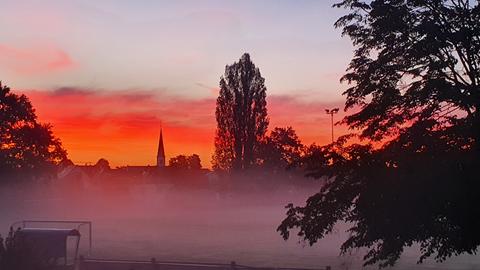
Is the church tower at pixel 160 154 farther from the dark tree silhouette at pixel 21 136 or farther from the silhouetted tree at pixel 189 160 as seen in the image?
the dark tree silhouette at pixel 21 136

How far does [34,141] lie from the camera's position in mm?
65312

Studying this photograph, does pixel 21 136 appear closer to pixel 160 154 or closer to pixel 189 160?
pixel 189 160

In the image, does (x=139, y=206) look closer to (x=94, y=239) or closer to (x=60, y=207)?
(x=60, y=207)

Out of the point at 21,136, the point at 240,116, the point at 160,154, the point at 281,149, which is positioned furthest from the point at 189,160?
the point at 21,136

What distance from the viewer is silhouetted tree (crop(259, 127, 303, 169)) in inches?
3910

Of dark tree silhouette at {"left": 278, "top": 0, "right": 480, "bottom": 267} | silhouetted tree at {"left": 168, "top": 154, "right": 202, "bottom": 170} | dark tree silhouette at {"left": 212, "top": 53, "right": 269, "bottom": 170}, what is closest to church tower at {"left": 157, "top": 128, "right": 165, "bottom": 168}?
silhouetted tree at {"left": 168, "top": 154, "right": 202, "bottom": 170}

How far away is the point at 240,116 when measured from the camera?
86.1 m

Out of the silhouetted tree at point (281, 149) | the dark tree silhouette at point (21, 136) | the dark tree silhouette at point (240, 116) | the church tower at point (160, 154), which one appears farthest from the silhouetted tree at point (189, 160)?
the dark tree silhouette at point (21, 136)

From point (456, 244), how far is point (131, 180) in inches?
5315

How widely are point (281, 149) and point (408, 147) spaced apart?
9303 cm

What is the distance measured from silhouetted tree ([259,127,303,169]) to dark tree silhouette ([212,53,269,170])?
7.70 meters

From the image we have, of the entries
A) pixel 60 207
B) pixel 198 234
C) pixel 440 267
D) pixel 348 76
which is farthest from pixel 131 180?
pixel 348 76

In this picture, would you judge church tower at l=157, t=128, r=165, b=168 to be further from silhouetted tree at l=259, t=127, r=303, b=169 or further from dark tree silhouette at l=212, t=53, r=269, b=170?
dark tree silhouette at l=212, t=53, r=269, b=170

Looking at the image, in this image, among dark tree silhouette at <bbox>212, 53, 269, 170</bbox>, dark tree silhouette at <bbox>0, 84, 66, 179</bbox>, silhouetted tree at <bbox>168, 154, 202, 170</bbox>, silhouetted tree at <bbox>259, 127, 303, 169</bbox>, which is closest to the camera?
dark tree silhouette at <bbox>0, 84, 66, 179</bbox>
